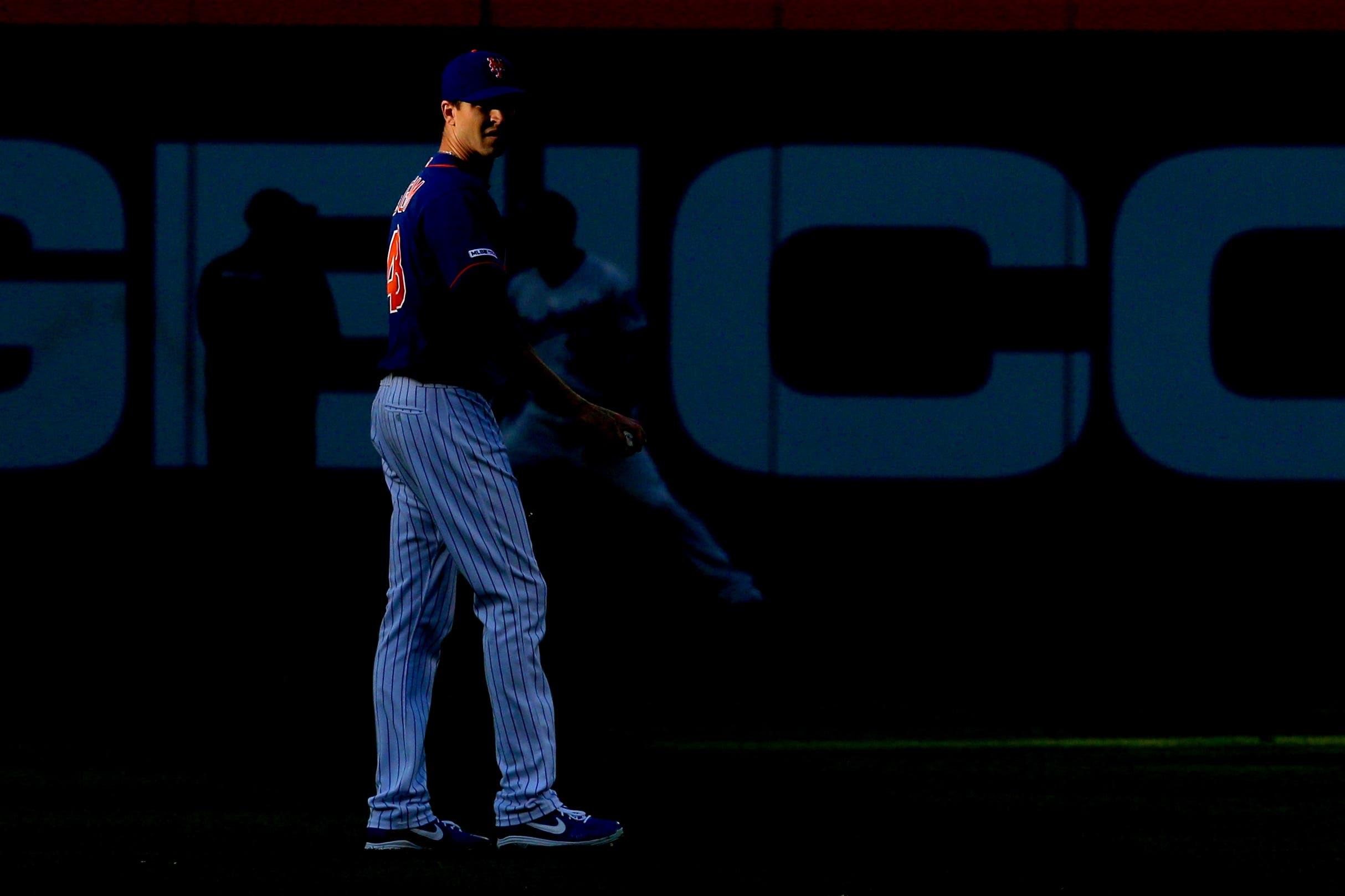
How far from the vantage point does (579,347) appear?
866 cm

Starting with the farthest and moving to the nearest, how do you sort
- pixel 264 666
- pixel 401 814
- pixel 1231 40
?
pixel 1231 40, pixel 264 666, pixel 401 814

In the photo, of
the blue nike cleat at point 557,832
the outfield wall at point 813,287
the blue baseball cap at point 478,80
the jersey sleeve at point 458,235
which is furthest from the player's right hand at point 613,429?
the outfield wall at point 813,287

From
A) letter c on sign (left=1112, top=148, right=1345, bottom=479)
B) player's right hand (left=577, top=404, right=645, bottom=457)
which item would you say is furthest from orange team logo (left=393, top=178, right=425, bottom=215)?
letter c on sign (left=1112, top=148, right=1345, bottom=479)

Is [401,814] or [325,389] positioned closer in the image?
[401,814]

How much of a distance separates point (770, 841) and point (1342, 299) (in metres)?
5.39

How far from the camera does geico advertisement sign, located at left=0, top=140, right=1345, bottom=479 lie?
9047mm

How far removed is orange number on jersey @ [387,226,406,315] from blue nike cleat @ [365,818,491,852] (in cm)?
133

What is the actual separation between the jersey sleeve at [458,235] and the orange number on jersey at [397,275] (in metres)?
0.09

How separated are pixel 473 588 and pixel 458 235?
2.91 feet

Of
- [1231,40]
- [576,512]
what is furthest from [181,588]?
[1231,40]

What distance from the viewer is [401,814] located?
4.78 meters

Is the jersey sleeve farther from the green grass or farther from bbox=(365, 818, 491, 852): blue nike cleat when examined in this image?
the green grass

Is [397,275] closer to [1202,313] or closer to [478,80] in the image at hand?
[478,80]

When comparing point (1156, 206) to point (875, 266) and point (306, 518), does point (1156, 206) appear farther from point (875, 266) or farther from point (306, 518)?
point (306, 518)
